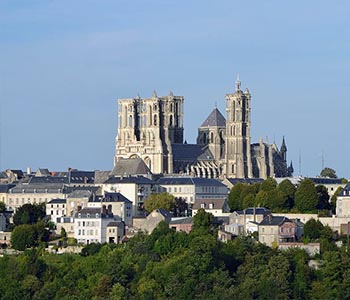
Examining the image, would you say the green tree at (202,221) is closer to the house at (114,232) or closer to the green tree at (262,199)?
the house at (114,232)

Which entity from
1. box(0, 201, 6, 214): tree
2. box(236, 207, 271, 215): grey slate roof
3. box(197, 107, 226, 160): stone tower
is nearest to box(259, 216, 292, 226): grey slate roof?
box(236, 207, 271, 215): grey slate roof

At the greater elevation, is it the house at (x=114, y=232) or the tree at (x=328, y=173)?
the tree at (x=328, y=173)

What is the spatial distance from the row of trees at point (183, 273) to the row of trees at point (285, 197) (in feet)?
25.3

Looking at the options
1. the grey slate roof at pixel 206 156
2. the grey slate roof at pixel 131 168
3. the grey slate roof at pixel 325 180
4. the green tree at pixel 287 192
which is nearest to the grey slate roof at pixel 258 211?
the green tree at pixel 287 192

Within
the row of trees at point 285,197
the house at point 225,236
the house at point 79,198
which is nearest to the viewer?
the house at point 225,236

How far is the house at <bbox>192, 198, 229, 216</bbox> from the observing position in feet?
264

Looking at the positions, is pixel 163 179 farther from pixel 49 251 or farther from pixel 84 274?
pixel 84 274

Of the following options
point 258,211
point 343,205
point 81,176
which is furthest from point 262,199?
point 81,176

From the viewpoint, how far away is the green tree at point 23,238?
75.6 m

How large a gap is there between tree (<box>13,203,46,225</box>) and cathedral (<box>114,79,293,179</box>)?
1275 centimetres

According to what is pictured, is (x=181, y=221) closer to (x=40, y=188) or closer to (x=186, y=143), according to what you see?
(x=40, y=188)

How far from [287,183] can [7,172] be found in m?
22.3

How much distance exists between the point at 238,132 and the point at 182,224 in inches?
798

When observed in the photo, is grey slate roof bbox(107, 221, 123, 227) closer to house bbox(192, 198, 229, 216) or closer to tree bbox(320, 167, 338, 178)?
house bbox(192, 198, 229, 216)
